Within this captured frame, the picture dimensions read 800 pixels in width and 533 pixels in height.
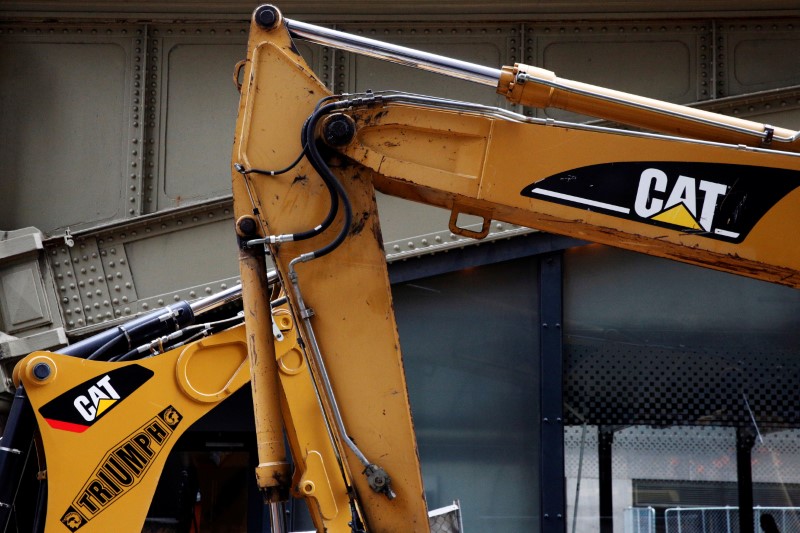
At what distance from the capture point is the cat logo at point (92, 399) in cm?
549

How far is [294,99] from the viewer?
431cm

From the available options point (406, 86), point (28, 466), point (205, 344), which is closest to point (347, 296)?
point (205, 344)

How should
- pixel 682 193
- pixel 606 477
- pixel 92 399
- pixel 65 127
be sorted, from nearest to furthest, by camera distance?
pixel 682 193, pixel 92 399, pixel 606 477, pixel 65 127

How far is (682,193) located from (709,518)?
5.24 m

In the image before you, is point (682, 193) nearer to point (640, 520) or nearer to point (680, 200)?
point (680, 200)

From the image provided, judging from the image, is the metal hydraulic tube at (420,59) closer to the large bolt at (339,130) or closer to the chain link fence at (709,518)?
the large bolt at (339,130)

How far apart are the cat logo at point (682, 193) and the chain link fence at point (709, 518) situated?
506 cm

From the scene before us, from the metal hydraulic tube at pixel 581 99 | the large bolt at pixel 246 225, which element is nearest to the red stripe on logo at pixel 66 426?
the large bolt at pixel 246 225

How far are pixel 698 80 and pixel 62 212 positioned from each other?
219 inches

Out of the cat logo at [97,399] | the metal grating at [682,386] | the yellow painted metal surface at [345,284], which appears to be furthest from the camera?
the metal grating at [682,386]

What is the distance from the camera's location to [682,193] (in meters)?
4.04

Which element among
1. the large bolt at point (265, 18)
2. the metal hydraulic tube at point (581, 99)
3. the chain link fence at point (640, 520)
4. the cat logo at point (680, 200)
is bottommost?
the chain link fence at point (640, 520)

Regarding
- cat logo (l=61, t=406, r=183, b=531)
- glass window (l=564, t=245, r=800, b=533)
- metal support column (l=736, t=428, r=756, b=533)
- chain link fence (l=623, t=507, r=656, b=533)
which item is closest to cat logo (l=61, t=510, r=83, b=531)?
cat logo (l=61, t=406, r=183, b=531)

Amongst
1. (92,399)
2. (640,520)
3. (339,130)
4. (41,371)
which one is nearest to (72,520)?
(92,399)
